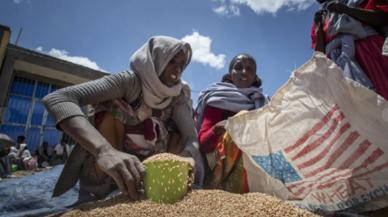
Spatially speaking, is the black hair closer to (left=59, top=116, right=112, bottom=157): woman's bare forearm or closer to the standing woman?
the standing woman

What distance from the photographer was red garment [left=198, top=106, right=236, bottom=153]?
2.09 meters

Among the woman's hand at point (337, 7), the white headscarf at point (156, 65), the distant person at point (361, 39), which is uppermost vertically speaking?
the woman's hand at point (337, 7)

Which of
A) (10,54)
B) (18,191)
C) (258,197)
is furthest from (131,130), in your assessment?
(10,54)

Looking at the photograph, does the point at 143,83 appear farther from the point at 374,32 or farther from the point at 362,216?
the point at 374,32

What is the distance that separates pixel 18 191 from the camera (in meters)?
1.84

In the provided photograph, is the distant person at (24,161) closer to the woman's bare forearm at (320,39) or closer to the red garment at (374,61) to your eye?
the woman's bare forearm at (320,39)

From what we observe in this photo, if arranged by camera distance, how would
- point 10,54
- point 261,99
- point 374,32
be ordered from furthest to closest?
point 10,54 → point 261,99 → point 374,32

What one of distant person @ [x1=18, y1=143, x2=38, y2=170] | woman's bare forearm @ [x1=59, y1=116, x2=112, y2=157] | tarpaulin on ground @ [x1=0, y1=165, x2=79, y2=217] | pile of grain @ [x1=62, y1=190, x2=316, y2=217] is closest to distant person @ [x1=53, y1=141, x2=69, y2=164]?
distant person @ [x1=18, y1=143, x2=38, y2=170]

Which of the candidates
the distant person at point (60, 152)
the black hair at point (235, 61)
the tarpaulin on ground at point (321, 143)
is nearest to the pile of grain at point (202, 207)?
the tarpaulin on ground at point (321, 143)

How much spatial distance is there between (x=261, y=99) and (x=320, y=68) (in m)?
1.32

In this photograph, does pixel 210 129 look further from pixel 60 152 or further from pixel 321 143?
pixel 60 152

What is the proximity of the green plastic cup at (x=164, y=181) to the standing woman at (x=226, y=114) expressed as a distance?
1.66 feet

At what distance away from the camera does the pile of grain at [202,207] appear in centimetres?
104

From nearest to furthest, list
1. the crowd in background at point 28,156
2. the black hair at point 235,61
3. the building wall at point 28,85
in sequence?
the black hair at point 235,61
the crowd in background at point 28,156
the building wall at point 28,85
